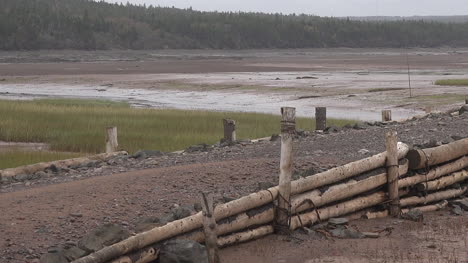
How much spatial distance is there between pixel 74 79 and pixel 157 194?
33.3 meters

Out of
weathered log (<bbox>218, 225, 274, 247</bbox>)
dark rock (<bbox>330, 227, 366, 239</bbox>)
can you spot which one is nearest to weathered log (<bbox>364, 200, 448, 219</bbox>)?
dark rock (<bbox>330, 227, 366, 239</bbox>)

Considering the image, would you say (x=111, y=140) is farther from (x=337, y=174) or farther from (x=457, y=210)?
(x=457, y=210)

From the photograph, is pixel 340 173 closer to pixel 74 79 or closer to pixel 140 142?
pixel 140 142

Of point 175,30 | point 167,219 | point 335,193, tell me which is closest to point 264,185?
point 335,193

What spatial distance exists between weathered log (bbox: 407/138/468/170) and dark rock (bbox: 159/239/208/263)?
3651 mm

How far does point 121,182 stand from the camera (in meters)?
10.5

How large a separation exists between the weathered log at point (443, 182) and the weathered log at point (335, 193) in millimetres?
455

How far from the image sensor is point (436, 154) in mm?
11289

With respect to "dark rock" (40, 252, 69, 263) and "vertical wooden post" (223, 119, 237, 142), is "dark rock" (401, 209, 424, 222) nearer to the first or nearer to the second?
"dark rock" (40, 252, 69, 263)

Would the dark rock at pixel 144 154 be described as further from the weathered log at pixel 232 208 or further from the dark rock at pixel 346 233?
the dark rock at pixel 346 233

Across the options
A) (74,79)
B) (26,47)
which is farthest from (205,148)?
(26,47)

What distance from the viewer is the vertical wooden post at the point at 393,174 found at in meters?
10.4

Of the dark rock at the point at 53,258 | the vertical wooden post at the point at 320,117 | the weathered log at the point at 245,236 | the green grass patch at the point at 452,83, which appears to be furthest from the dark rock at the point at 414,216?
the green grass patch at the point at 452,83

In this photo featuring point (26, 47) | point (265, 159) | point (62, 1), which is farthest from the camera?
point (62, 1)
